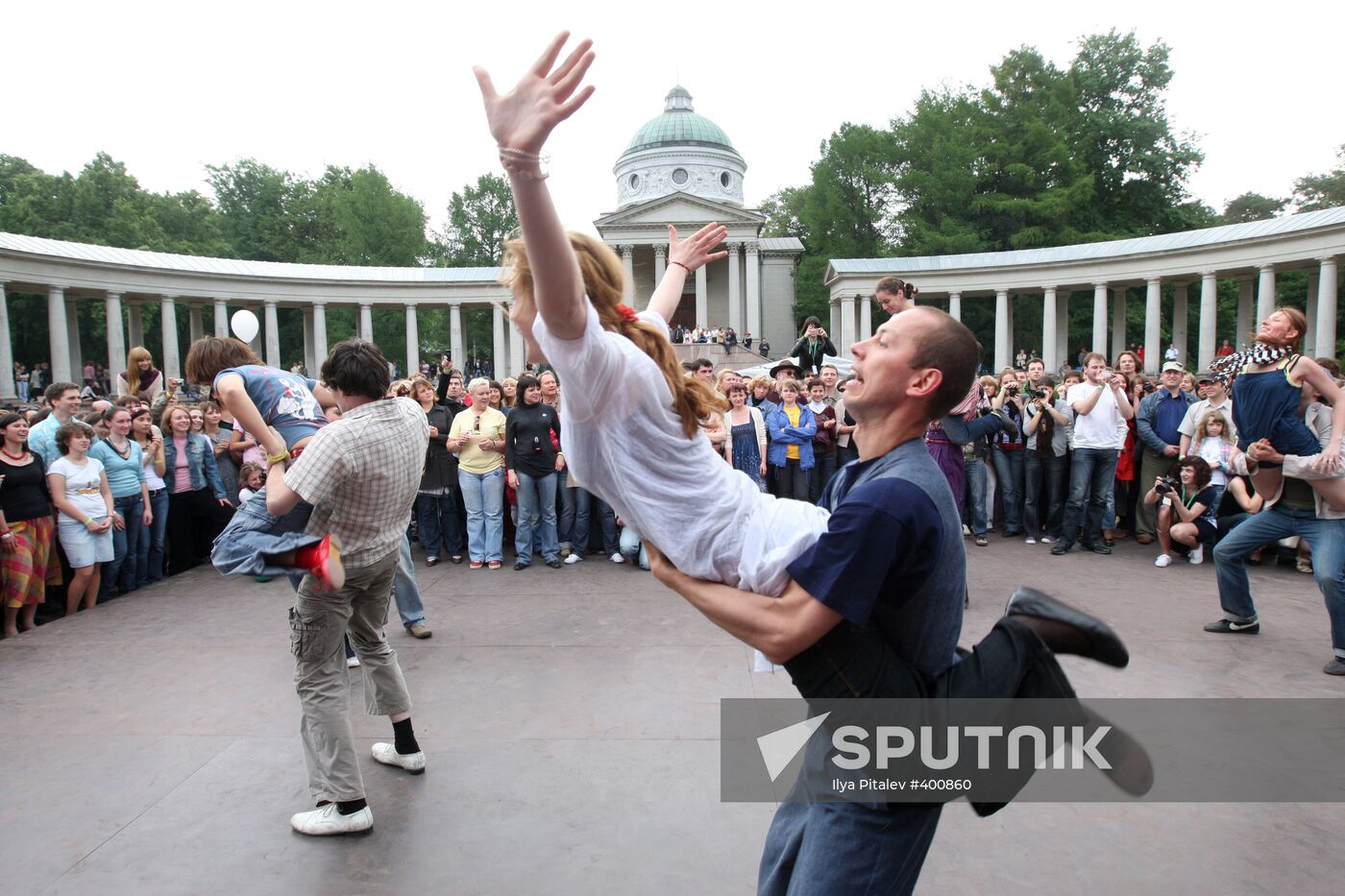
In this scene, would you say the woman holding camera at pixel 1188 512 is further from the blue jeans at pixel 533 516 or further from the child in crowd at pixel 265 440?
the child in crowd at pixel 265 440

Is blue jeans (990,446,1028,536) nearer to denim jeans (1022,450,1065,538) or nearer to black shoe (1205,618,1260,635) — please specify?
denim jeans (1022,450,1065,538)

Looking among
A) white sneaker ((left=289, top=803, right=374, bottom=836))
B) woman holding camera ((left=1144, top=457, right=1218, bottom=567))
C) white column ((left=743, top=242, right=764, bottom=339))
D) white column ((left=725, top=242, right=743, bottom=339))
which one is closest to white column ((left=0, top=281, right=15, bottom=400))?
white column ((left=725, top=242, right=743, bottom=339))

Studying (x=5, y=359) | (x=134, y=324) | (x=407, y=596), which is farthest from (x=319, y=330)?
(x=407, y=596)

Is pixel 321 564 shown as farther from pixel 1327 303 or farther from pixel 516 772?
pixel 1327 303

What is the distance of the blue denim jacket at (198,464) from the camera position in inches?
381

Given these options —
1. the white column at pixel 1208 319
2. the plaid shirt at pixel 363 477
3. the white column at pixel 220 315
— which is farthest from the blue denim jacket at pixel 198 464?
the white column at pixel 1208 319

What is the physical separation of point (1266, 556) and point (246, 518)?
10354mm

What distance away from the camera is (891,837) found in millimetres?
1956

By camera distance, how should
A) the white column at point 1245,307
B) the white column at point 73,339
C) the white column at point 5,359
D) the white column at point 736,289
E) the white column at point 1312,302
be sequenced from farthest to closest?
the white column at point 736,289 → the white column at point 73,339 → the white column at point 1245,307 → the white column at point 1312,302 → the white column at point 5,359

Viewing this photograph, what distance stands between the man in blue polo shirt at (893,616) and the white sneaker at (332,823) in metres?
2.42

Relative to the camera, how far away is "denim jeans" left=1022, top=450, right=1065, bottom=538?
1044cm

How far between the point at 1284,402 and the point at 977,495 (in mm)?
4646

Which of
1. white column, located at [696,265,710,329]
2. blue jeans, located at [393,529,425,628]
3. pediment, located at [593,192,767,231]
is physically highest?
pediment, located at [593,192,767,231]

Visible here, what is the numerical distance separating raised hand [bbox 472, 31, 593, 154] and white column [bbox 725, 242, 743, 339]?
52.9 m
